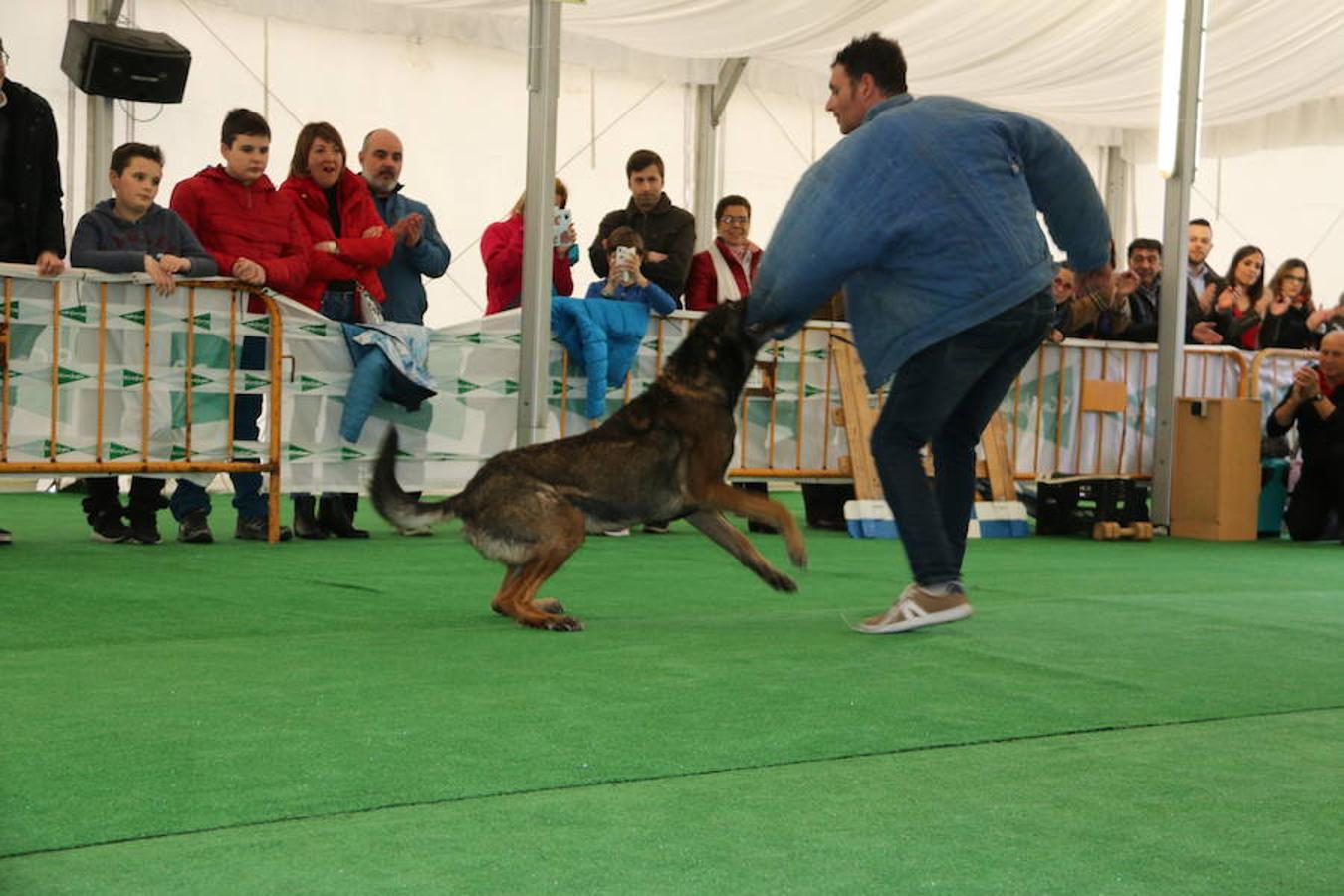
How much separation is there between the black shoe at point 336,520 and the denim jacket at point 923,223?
13.6 feet

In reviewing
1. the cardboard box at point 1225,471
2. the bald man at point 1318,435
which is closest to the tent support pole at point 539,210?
the cardboard box at point 1225,471


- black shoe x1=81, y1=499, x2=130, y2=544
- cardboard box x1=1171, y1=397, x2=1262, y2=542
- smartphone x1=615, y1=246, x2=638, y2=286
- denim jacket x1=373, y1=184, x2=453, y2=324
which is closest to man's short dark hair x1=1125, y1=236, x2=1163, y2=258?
cardboard box x1=1171, y1=397, x2=1262, y2=542

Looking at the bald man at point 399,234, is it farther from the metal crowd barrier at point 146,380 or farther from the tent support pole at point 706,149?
the tent support pole at point 706,149

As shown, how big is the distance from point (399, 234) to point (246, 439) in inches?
54.6

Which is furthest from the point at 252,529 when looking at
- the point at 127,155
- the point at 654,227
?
the point at 654,227


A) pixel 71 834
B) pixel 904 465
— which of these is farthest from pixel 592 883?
pixel 904 465

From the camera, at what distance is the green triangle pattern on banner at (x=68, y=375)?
740cm

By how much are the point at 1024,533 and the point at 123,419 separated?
17.8 ft

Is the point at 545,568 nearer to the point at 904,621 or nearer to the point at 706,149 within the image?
the point at 904,621

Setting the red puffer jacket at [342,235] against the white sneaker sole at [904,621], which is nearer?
the white sneaker sole at [904,621]

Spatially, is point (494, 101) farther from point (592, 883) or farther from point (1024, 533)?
point (592, 883)

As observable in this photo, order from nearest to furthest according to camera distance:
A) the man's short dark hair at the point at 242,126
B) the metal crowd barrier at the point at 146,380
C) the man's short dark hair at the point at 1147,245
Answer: the metal crowd barrier at the point at 146,380, the man's short dark hair at the point at 242,126, the man's short dark hair at the point at 1147,245

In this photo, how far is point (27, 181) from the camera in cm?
735

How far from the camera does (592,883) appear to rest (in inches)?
87.9
